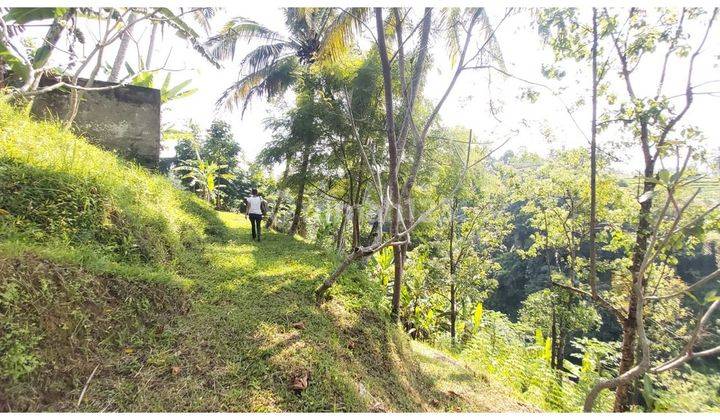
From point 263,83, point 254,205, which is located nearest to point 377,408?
point 254,205

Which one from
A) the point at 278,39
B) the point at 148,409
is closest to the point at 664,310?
the point at 148,409

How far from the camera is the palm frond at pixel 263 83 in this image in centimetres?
1171

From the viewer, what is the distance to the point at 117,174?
4.85 metres

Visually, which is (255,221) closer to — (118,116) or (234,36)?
(118,116)

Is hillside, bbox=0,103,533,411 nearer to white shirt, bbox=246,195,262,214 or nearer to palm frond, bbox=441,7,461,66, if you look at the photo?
white shirt, bbox=246,195,262,214

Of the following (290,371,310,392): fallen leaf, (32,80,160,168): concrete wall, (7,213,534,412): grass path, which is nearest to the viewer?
(7,213,534,412): grass path

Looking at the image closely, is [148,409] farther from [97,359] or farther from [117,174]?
[117,174]

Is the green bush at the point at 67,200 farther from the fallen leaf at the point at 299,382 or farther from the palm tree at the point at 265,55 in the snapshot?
the palm tree at the point at 265,55

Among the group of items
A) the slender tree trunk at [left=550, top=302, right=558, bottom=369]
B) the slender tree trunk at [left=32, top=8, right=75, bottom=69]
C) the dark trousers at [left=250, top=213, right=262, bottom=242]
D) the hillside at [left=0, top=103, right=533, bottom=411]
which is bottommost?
the slender tree trunk at [left=550, top=302, right=558, bottom=369]

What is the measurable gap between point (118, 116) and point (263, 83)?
6358mm

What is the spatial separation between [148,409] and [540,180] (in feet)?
29.0

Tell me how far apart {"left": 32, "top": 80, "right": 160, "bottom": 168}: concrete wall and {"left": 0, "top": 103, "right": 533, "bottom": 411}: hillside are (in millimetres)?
1908

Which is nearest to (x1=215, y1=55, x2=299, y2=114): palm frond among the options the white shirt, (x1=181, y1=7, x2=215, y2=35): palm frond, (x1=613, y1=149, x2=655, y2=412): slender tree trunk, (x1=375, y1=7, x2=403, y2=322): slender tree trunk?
(x1=181, y1=7, x2=215, y2=35): palm frond

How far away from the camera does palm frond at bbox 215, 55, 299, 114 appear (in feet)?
38.4
